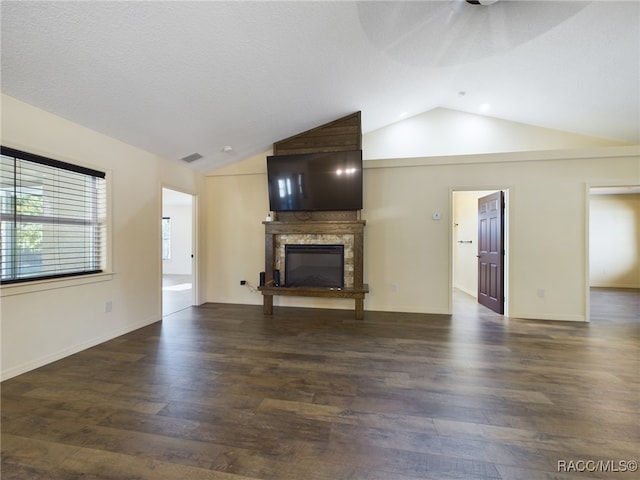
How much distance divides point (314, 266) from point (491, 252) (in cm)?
300

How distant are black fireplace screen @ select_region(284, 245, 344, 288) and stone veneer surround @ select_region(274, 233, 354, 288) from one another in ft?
0.21

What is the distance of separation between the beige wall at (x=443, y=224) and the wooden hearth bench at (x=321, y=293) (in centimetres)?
52

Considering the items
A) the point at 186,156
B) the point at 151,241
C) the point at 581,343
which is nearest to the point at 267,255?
the point at 151,241

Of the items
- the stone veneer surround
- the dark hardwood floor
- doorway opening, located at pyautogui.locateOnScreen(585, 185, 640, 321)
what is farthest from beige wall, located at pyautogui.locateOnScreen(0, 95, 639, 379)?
doorway opening, located at pyautogui.locateOnScreen(585, 185, 640, 321)

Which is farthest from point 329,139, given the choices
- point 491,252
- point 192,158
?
point 491,252

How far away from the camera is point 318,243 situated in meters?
4.34

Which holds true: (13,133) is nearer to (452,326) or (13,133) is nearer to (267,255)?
(267,255)

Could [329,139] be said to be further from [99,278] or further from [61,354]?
[61,354]

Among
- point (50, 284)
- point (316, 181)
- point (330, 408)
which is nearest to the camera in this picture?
point (330, 408)

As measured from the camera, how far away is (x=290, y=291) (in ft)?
13.3

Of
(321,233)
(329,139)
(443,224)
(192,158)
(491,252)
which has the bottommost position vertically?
(491,252)

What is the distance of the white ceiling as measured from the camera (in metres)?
1.96

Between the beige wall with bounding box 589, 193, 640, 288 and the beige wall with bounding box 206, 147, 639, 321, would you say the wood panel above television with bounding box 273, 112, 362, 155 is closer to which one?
the beige wall with bounding box 206, 147, 639, 321

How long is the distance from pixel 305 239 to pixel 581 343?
146 inches
